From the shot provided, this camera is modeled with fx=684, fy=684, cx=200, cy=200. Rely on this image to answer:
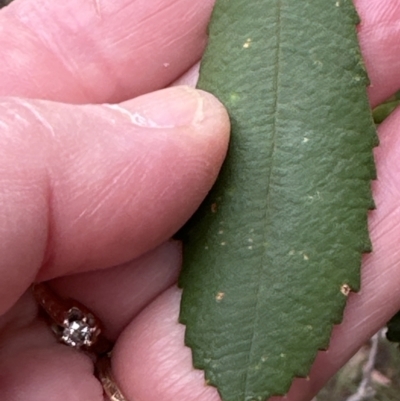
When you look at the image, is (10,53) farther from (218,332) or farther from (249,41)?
(218,332)

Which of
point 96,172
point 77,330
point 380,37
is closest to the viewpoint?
point 96,172

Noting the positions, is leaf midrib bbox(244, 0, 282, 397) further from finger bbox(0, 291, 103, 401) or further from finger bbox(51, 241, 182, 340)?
finger bbox(0, 291, 103, 401)

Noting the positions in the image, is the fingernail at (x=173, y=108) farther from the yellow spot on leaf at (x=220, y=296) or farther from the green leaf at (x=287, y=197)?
the yellow spot on leaf at (x=220, y=296)

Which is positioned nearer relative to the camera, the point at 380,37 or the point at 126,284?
the point at 380,37

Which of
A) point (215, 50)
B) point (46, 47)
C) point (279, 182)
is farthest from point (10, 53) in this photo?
point (279, 182)

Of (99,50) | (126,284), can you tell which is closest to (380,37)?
(99,50)

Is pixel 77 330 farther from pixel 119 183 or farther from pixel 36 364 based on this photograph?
pixel 119 183
